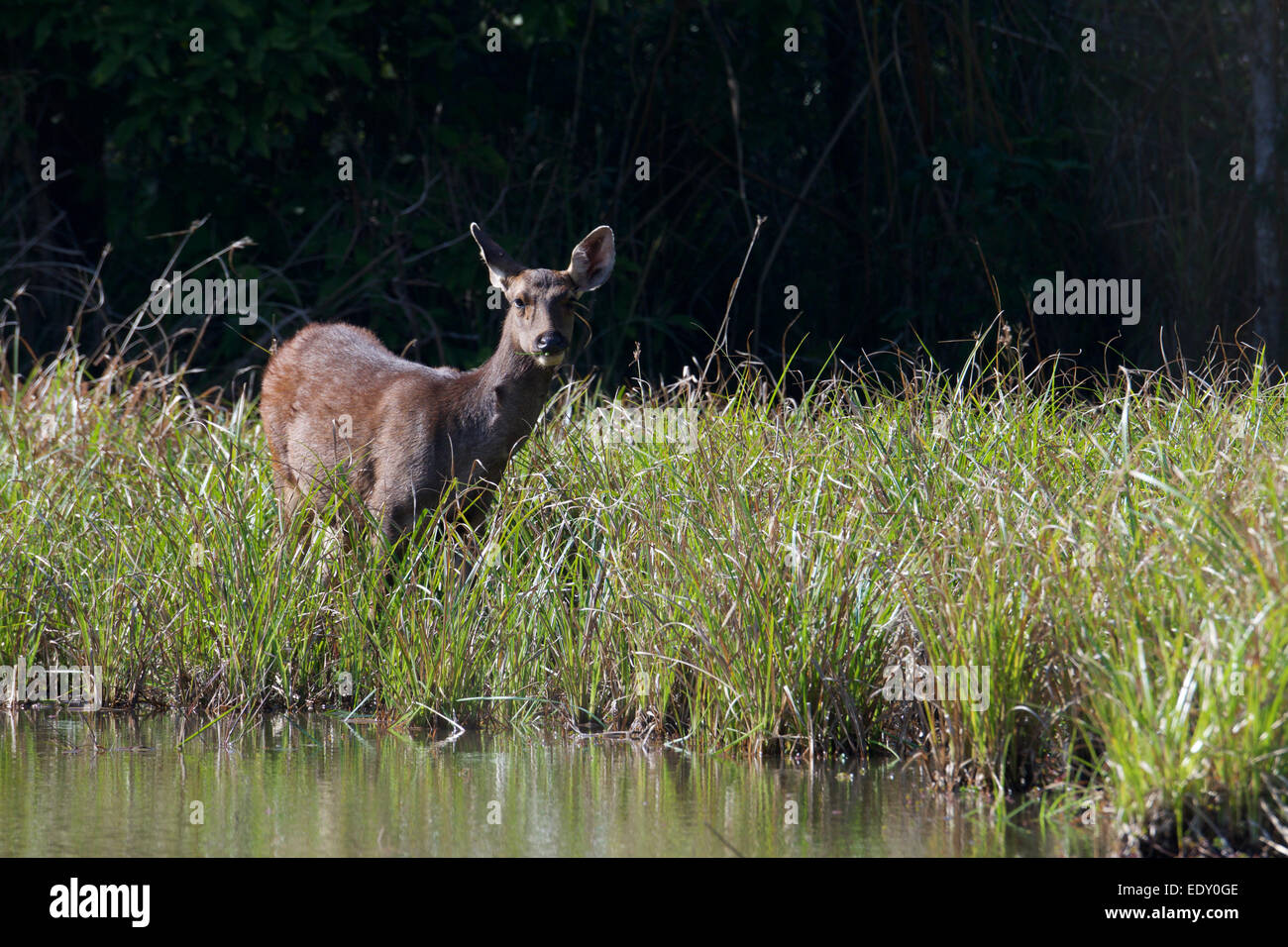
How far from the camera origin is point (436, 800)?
527 cm

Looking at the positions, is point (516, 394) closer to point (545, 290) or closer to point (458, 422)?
point (458, 422)

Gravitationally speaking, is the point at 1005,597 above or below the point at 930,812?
above

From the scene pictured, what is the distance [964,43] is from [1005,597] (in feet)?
25.3

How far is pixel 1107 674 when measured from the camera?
4.75m

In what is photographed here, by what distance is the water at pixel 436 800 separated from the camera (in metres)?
4.77

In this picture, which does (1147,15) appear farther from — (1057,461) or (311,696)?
(311,696)

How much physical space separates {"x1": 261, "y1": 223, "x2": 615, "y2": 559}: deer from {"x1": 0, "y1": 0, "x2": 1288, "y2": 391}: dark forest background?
4.23 meters

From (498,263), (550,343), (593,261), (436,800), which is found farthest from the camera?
(593,261)

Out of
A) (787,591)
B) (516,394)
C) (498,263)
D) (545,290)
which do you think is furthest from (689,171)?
(787,591)

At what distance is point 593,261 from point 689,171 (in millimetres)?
5787

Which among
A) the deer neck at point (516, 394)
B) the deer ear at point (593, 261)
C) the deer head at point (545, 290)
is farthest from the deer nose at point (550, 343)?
the deer ear at point (593, 261)

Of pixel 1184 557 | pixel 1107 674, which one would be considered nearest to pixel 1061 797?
pixel 1107 674

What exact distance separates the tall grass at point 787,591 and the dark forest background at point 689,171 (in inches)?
171

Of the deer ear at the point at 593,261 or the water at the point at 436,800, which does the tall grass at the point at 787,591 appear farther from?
the deer ear at the point at 593,261
